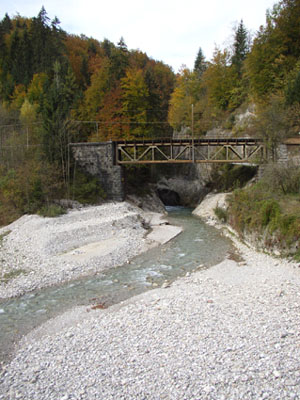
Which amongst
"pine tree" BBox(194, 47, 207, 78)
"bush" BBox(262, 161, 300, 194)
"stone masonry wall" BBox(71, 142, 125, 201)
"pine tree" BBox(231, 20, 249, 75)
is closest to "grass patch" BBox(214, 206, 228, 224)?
"bush" BBox(262, 161, 300, 194)

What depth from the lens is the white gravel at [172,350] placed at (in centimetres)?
692

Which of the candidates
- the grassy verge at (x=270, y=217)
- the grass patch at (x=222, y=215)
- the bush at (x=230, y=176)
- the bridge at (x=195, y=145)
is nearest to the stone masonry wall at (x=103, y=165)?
the bridge at (x=195, y=145)

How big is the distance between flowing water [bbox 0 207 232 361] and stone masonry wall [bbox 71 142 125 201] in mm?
12944

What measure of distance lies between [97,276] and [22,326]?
4.95 meters

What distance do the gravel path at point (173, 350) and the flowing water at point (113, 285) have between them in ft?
2.69

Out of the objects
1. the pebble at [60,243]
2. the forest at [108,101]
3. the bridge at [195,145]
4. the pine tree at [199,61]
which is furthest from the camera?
the pine tree at [199,61]

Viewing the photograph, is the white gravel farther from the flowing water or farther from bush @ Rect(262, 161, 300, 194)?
bush @ Rect(262, 161, 300, 194)

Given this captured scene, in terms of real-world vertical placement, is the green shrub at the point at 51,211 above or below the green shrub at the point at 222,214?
above

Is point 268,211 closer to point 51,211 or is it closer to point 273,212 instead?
point 273,212

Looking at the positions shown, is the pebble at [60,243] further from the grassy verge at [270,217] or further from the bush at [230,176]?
the bush at [230,176]

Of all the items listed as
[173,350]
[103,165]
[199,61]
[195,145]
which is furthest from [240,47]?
[173,350]

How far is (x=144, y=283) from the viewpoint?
14.0 meters

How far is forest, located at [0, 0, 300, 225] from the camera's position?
27.9m

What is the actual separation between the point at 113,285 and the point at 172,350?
→ 6.00 metres
